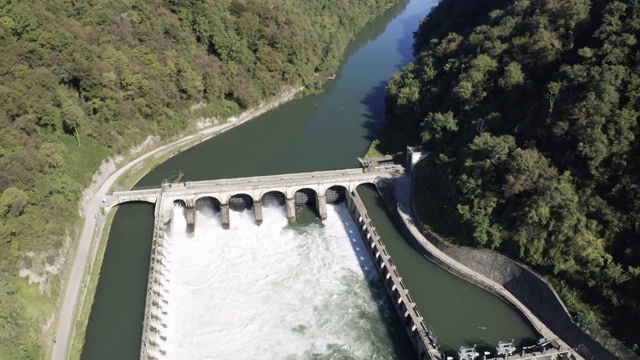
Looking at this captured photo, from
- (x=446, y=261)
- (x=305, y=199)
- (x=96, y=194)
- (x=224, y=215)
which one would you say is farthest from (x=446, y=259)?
(x=96, y=194)

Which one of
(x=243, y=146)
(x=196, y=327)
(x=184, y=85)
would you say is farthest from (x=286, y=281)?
(x=184, y=85)

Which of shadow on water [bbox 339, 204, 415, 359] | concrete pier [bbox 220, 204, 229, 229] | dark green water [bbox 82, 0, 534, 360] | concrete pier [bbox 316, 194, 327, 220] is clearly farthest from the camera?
concrete pier [bbox 316, 194, 327, 220]

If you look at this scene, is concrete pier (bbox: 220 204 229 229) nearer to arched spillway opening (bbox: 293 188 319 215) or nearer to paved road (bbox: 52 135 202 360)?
arched spillway opening (bbox: 293 188 319 215)

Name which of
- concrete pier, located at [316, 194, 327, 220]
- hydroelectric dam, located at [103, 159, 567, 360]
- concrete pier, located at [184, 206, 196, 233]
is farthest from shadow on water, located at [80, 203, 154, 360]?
concrete pier, located at [316, 194, 327, 220]

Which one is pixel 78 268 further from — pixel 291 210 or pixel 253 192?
pixel 291 210

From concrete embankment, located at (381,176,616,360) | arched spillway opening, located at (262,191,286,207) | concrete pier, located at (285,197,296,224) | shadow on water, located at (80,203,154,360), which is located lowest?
concrete embankment, located at (381,176,616,360)

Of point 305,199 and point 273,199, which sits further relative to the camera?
point 305,199
